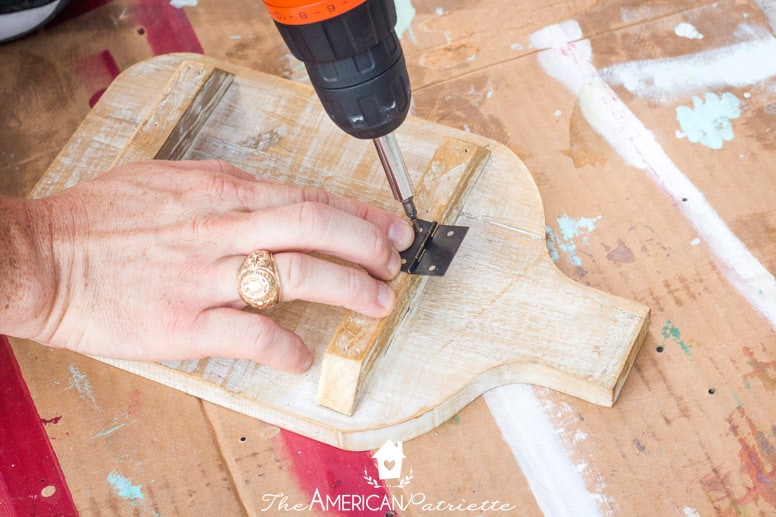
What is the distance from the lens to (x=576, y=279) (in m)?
1.11

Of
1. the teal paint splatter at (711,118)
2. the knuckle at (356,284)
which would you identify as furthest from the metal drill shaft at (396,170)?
the teal paint splatter at (711,118)

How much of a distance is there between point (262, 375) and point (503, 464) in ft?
1.14

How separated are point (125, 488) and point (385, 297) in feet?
1.46

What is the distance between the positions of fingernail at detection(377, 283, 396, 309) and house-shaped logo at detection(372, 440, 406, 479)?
189 millimetres

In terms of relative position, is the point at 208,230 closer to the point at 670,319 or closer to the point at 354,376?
the point at 354,376

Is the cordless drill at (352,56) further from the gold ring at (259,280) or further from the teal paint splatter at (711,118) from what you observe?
the teal paint splatter at (711,118)

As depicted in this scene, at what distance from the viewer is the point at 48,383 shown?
1.11 meters

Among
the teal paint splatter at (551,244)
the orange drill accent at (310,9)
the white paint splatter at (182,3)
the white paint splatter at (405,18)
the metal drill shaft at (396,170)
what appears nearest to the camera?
the orange drill accent at (310,9)

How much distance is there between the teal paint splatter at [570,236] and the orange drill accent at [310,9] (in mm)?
528

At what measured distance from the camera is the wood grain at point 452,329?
996mm

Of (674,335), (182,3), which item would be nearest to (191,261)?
(674,335)

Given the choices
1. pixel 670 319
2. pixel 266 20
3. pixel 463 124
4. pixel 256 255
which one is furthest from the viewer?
pixel 266 20

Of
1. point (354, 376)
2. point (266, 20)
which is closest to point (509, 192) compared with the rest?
point (354, 376)
